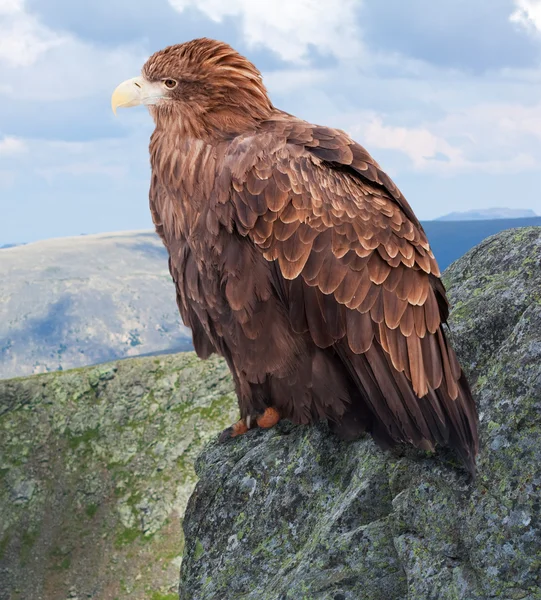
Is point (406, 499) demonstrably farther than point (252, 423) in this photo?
No

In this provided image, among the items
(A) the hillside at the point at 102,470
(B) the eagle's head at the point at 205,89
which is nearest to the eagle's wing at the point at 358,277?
(B) the eagle's head at the point at 205,89

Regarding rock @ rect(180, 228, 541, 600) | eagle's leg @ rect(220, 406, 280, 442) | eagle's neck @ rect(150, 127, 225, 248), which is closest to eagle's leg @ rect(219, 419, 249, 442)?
eagle's leg @ rect(220, 406, 280, 442)

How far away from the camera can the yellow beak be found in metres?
9.08

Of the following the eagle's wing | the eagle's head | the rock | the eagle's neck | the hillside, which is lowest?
the hillside

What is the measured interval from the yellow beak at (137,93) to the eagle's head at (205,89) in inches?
0.5

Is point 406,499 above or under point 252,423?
under

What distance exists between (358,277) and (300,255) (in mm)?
721

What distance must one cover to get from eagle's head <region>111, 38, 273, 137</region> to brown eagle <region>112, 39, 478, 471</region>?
17 mm

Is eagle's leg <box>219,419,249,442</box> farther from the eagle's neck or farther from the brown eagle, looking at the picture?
the eagle's neck

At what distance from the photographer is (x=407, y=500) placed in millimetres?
7773

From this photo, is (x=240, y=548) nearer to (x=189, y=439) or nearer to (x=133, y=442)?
(x=189, y=439)

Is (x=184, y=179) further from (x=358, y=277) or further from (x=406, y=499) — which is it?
(x=406, y=499)

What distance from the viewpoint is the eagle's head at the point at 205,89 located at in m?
8.80

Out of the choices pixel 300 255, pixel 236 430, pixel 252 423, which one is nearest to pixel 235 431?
pixel 236 430
